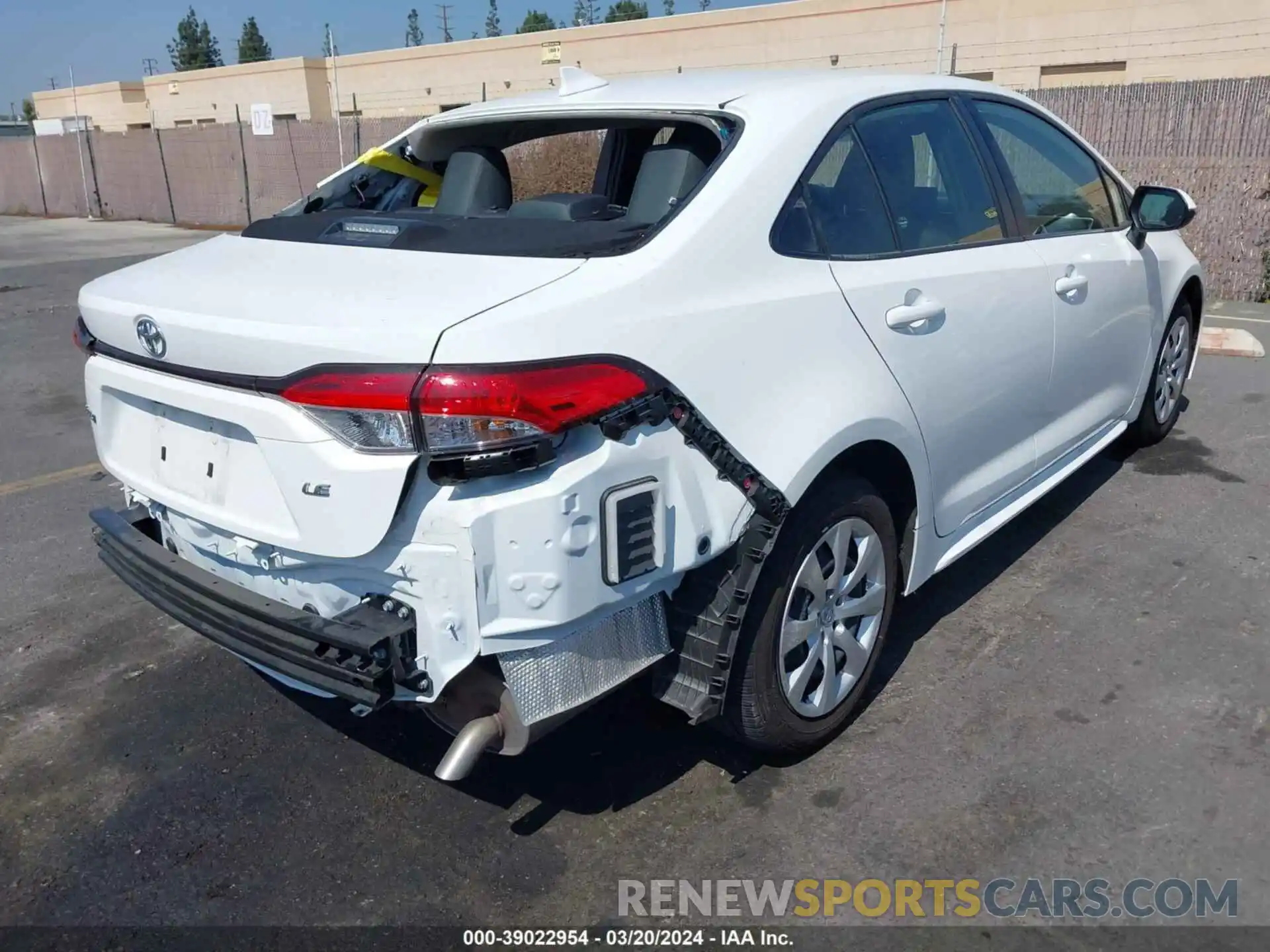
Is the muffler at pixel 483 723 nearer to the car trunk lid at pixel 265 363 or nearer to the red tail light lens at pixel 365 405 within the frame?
the car trunk lid at pixel 265 363

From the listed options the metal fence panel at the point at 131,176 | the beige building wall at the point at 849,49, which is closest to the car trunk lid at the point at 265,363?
the beige building wall at the point at 849,49

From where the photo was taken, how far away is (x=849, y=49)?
107 ft

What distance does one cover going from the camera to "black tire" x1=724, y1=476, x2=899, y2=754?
2.62 m

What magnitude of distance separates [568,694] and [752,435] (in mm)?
739

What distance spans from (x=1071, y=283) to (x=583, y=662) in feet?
8.37

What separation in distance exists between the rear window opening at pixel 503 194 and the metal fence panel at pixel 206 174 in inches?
834

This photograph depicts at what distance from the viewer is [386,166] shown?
157 inches

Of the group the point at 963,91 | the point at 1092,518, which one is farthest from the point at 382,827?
the point at 1092,518

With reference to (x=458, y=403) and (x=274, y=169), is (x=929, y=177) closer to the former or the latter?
(x=458, y=403)

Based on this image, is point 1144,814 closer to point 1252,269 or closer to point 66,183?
point 1252,269

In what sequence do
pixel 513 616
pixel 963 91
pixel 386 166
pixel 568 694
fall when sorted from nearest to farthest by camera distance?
1. pixel 513 616
2. pixel 568 694
3. pixel 963 91
4. pixel 386 166

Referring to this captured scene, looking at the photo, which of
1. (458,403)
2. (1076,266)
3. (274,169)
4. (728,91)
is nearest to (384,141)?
(274,169)

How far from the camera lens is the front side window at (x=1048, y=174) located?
3828 millimetres

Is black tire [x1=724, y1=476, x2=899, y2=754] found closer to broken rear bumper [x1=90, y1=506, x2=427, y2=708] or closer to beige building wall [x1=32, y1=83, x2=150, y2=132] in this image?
broken rear bumper [x1=90, y1=506, x2=427, y2=708]
